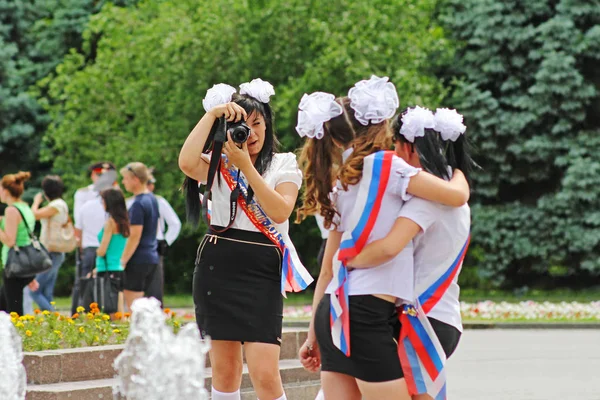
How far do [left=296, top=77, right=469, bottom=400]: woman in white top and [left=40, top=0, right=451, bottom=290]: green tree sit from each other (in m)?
21.8

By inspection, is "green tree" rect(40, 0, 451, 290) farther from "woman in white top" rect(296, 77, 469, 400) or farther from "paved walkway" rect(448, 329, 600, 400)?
"woman in white top" rect(296, 77, 469, 400)

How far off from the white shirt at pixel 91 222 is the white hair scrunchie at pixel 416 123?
9760mm

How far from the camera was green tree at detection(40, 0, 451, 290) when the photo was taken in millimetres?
27828

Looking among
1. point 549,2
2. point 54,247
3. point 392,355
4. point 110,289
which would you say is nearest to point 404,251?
point 392,355

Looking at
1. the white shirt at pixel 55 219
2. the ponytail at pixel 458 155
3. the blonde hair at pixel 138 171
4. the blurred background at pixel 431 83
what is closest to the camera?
the ponytail at pixel 458 155

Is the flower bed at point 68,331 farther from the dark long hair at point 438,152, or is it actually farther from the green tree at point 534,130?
the green tree at point 534,130

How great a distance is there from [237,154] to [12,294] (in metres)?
7.53

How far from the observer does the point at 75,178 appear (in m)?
30.9

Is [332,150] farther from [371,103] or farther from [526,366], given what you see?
[526,366]

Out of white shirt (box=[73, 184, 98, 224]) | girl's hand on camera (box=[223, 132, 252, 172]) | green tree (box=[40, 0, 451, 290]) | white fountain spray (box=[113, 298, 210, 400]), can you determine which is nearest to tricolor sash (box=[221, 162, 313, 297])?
girl's hand on camera (box=[223, 132, 252, 172])

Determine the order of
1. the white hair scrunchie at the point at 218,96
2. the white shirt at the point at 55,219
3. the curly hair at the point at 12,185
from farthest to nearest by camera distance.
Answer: the white shirt at the point at 55,219, the curly hair at the point at 12,185, the white hair scrunchie at the point at 218,96

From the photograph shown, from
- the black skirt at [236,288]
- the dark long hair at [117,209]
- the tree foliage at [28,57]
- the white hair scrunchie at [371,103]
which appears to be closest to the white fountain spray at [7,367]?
the black skirt at [236,288]

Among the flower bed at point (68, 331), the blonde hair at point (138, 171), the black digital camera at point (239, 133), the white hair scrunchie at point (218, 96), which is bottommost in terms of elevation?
the flower bed at point (68, 331)

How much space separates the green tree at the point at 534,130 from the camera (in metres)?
28.5
